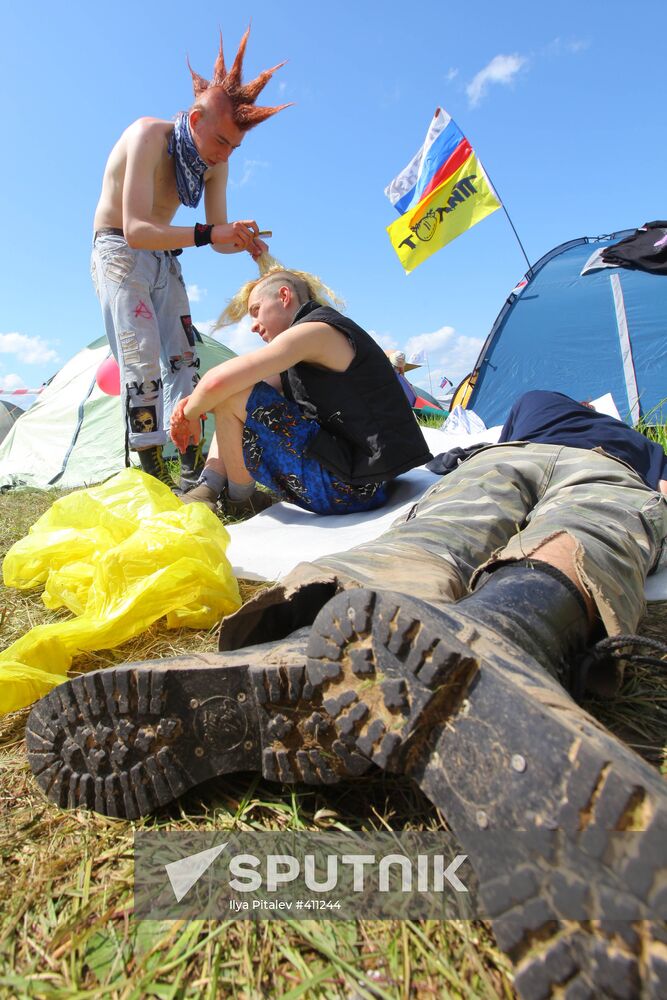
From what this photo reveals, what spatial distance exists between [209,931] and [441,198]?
21.5ft

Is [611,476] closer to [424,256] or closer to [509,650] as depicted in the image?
[509,650]

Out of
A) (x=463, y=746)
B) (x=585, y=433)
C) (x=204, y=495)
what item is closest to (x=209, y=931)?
(x=463, y=746)

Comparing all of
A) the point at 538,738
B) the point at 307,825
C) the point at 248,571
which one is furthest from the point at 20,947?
the point at 248,571

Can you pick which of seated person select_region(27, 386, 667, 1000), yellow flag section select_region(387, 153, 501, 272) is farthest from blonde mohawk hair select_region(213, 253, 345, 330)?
yellow flag section select_region(387, 153, 501, 272)

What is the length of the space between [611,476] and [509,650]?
96cm

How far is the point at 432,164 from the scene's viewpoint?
6.05 metres

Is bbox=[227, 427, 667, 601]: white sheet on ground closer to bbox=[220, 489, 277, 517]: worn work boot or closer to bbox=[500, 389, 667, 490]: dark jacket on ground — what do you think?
bbox=[220, 489, 277, 517]: worn work boot

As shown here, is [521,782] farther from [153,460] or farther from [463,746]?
[153,460]

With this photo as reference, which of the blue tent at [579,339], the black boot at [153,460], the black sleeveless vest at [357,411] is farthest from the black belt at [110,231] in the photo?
the blue tent at [579,339]

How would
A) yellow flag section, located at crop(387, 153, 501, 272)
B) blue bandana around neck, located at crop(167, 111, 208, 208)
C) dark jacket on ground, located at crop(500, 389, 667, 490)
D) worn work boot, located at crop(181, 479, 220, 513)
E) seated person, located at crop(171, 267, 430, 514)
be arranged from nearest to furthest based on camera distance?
dark jacket on ground, located at crop(500, 389, 667, 490) < seated person, located at crop(171, 267, 430, 514) < worn work boot, located at crop(181, 479, 220, 513) < blue bandana around neck, located at crop(167, 111, 208, 208) < yellow flag section, located at crop(387, 153, 501, 272)

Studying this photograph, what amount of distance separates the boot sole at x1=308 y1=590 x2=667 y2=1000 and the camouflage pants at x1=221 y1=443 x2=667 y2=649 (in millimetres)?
198

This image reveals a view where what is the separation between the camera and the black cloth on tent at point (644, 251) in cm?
436

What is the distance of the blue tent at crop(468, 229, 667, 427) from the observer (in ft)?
14.0

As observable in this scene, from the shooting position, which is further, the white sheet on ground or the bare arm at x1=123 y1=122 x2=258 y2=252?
the bare arm at x1=123 y1=122 x2=258 y2=252
